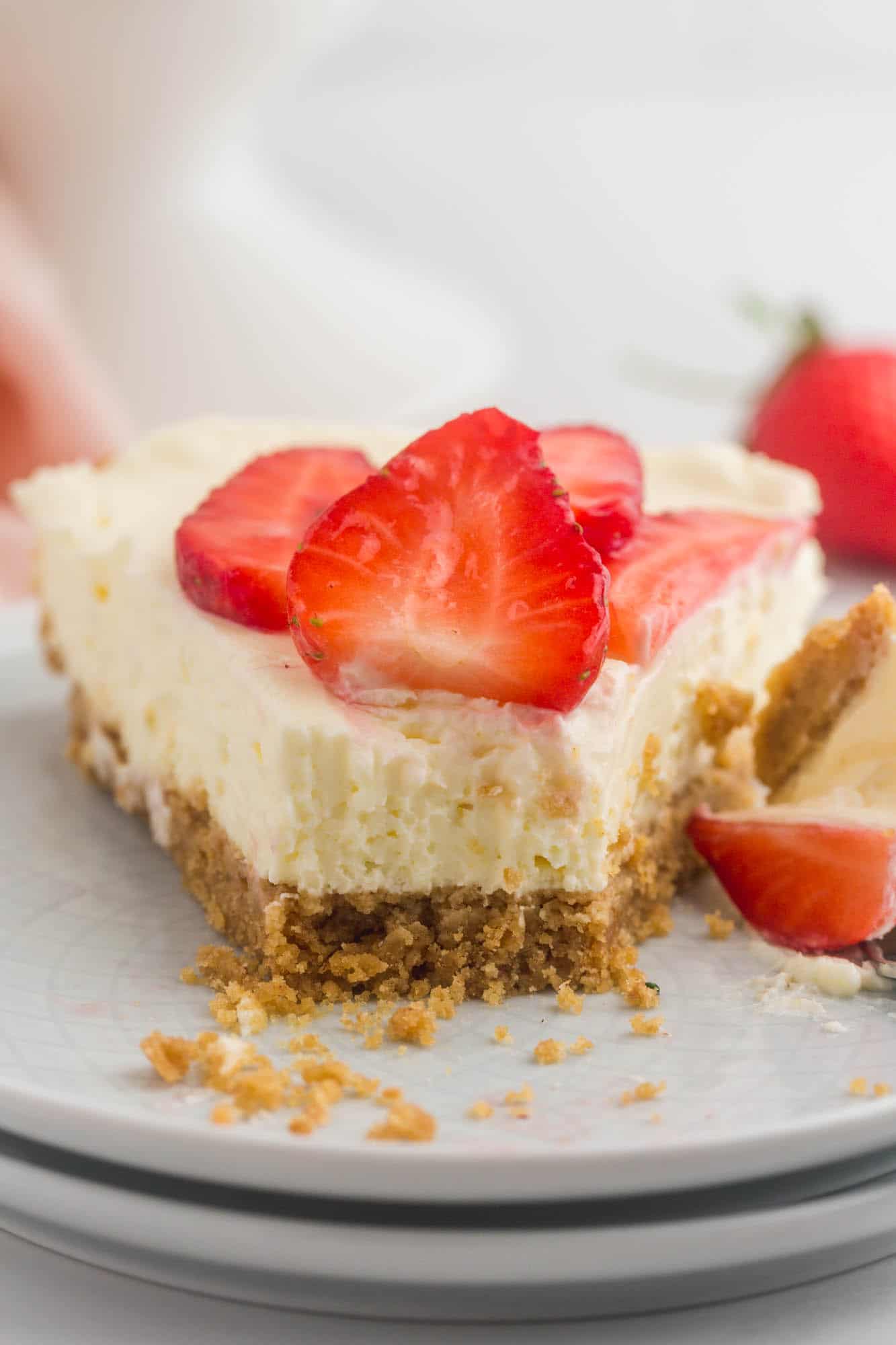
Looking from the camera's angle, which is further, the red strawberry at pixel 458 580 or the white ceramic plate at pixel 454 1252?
the red strawberry at pixel 458 580

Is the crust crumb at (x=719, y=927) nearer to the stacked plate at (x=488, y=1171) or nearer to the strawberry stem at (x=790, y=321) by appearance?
the stacked plate at (x=488, y=1171)

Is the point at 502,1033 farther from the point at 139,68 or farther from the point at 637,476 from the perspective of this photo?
the point at 139,68

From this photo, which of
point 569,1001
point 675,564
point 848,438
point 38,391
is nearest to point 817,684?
point 675,564

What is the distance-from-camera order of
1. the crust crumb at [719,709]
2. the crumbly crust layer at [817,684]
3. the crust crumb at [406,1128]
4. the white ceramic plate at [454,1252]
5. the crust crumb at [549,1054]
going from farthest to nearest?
1. the crust crumb at [719,709]
2. the crumbly crust layer at [817,684]
3. the crust crumb at [549,1054]
4. the crust crumb at [406,1128]
5. the white ceramic plate at [454,1252]

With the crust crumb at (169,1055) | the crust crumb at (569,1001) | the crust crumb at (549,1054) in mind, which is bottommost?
the crust crumb at (569,1001)

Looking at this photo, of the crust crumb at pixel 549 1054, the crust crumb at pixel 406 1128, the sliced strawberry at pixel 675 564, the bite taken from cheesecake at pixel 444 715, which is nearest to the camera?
the crust crumb at pixel 406 1128

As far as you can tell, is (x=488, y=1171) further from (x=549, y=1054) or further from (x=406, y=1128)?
(x=549, y=1054)

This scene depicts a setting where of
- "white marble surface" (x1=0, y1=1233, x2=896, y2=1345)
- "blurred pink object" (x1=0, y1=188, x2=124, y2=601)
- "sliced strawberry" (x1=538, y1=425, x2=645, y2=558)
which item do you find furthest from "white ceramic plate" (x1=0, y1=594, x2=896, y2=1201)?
"blurred pink object" (x1=0, y1=188, x2=124, y2=601)

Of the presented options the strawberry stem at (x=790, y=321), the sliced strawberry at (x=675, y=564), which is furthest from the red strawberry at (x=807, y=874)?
the strawberry stem at (x=790, y=321)
